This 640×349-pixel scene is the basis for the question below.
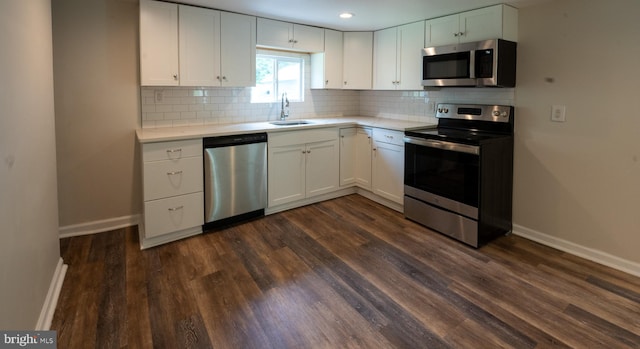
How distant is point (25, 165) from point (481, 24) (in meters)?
3.43

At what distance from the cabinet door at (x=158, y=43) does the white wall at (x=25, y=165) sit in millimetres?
753

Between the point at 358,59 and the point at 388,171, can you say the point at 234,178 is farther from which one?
the point at 358,59

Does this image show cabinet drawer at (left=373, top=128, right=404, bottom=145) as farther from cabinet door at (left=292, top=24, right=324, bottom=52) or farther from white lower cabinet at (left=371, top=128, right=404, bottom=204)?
cabinet door at (left=292, top=24, right=324, bottom=52)

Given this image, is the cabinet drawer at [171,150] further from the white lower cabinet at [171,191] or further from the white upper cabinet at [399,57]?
the white upper cabinet at [399,57]

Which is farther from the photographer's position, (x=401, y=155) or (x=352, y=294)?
(x=401, y=155)

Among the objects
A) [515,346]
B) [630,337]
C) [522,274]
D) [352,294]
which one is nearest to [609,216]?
[522,274]

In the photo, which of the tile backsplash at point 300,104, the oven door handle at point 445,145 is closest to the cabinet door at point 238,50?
the tile backsplash at point 300,104

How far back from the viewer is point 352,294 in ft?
7.59

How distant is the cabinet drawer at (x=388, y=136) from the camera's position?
365 cm

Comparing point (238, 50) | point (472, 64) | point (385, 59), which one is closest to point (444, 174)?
point (472, 64)

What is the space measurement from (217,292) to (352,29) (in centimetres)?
336

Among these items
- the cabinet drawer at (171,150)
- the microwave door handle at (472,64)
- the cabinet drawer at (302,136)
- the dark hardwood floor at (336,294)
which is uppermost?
the microwave door handle at (472,64)

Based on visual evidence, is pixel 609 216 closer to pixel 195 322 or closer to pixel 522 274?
pixel 522 274

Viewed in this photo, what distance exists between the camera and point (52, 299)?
212cm
